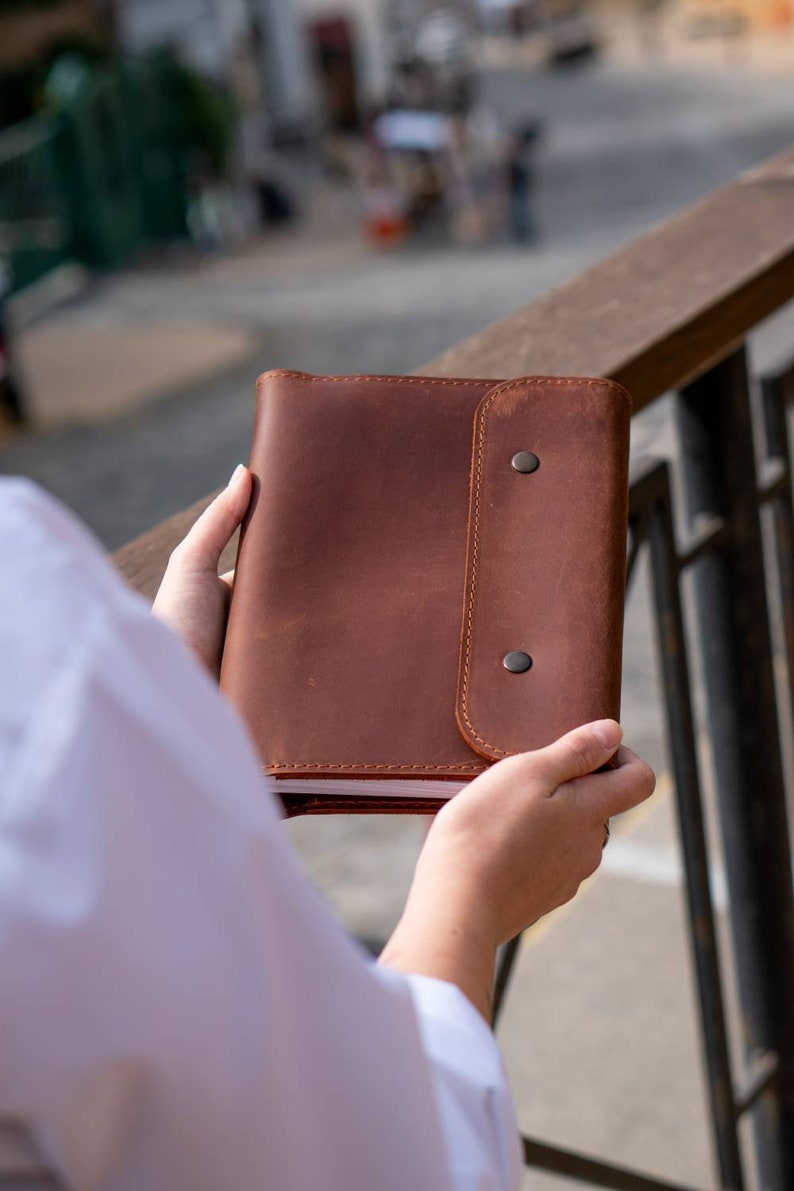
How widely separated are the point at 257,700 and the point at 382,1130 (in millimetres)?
413

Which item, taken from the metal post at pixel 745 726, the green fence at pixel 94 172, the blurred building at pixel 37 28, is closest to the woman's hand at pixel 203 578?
the metal post at pixel 745 726

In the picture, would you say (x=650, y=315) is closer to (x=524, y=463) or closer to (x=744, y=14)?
(x=524, y=463)

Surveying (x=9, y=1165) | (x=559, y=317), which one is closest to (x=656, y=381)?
(x=559, y=317)

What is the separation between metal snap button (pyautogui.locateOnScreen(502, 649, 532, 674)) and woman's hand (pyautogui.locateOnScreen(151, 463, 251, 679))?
0.20 m

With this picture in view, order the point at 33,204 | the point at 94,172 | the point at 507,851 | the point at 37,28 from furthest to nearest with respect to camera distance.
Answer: the point at 37,28 < the point at 94,172 < the point at 33,204 < the point at 507,851

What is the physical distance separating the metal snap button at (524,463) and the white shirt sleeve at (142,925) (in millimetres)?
504

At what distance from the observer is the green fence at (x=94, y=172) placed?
19.9 m

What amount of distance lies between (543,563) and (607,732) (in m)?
0.15

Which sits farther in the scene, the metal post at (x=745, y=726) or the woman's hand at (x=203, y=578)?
the metal post at (x=745, y=726)

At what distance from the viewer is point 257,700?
3.09ft

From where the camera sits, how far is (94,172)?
69.4ft

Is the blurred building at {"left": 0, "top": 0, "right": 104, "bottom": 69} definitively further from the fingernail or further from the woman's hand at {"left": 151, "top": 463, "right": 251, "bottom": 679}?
the fingernail

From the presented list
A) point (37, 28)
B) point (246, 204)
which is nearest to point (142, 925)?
point (246, 204)

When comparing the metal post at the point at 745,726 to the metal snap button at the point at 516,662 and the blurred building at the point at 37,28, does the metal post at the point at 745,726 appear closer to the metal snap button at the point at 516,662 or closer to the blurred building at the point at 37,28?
the metal snap button at the point at 516,662
